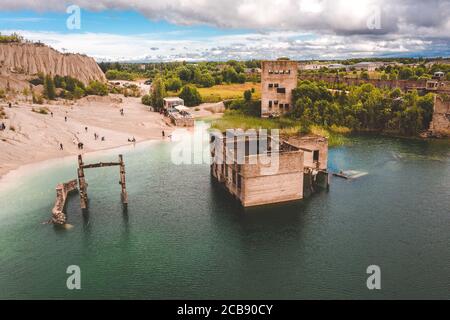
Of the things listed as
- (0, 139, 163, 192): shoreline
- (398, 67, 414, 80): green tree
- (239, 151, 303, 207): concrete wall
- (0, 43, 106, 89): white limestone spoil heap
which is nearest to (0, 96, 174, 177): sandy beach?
(0, 139, 163, 192): shoreline

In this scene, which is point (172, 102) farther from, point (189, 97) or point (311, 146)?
point (311, 146)

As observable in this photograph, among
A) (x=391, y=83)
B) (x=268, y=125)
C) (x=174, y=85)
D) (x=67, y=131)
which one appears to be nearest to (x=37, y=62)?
(x=174, y=85)

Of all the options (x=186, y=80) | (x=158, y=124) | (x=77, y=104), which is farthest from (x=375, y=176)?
(x=186, y=80)

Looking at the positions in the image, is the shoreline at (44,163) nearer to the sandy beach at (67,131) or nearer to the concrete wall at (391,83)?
the sandy beach at (67,131)

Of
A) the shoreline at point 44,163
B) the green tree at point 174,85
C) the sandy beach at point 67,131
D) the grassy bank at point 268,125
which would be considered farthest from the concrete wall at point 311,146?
the green tree at point 174,85

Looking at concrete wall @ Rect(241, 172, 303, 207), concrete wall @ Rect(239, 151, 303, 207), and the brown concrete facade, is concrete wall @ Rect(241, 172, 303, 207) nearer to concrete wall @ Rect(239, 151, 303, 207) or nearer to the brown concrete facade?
concrete wall @ Rect(239, 151, 303, 207)

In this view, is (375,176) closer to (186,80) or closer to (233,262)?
(233,262)

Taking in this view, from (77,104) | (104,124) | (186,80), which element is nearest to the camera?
(104,124)
